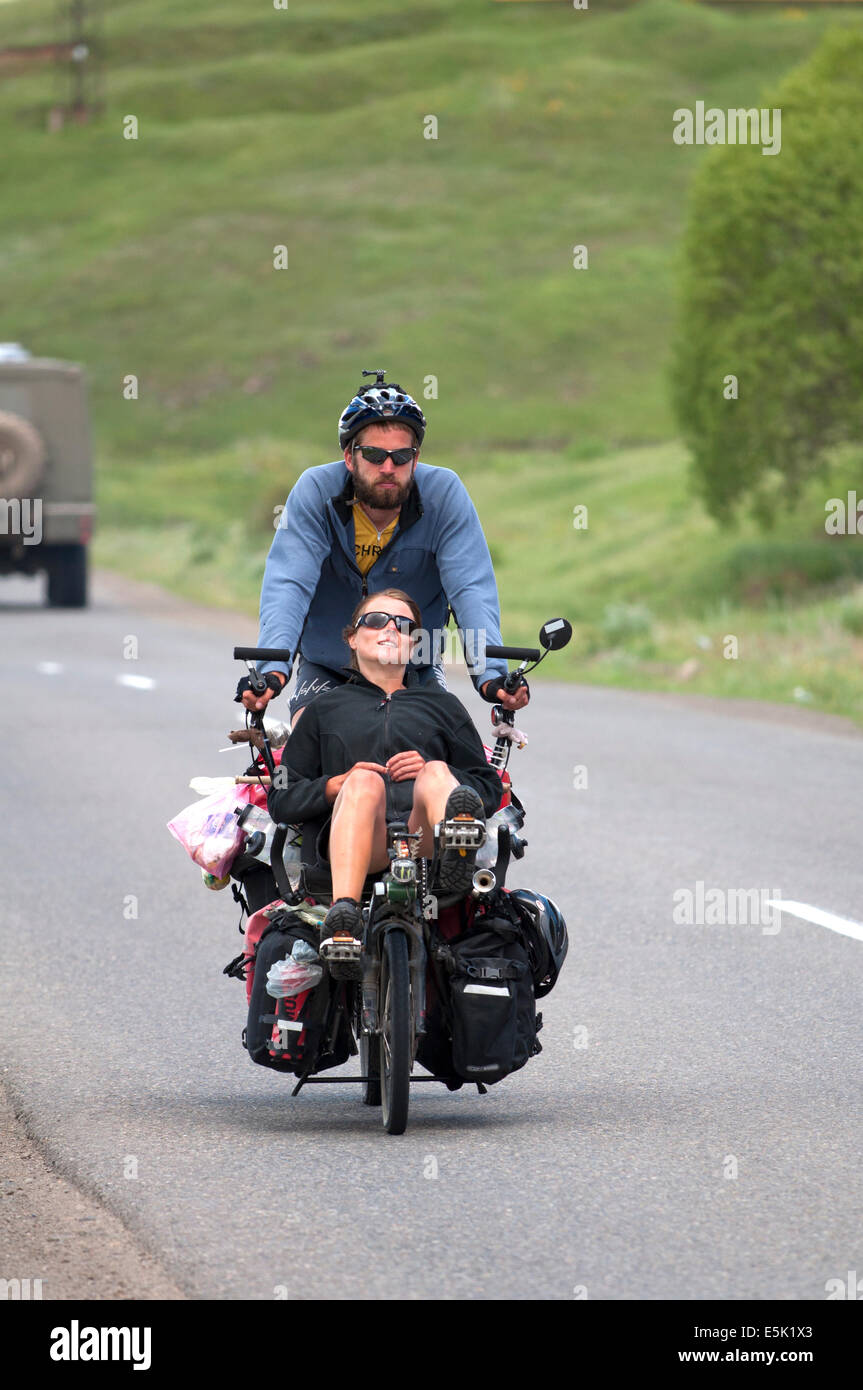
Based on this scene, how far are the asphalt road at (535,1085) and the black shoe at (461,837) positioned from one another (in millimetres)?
716

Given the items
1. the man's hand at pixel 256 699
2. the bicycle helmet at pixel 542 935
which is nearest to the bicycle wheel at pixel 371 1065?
the bicycle helmet at pixel 542 935

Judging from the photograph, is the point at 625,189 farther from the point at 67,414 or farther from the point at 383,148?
→ the point at 67,414

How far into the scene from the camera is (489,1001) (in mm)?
6309

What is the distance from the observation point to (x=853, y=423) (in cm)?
3828

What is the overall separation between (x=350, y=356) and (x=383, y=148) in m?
33.9

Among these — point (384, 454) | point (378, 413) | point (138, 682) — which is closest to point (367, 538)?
point (384, 454)

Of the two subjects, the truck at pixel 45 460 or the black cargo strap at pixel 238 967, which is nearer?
the black cargo strap at pixel 238 967

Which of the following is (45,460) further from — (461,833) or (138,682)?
(461,833)

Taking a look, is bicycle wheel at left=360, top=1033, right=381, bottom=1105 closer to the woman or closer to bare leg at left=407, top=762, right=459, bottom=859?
the woman

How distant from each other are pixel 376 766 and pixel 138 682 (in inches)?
625

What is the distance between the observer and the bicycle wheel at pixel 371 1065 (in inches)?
255

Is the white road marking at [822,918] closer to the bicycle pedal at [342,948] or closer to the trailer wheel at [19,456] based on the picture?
the bicycle pedal at [342,948]
